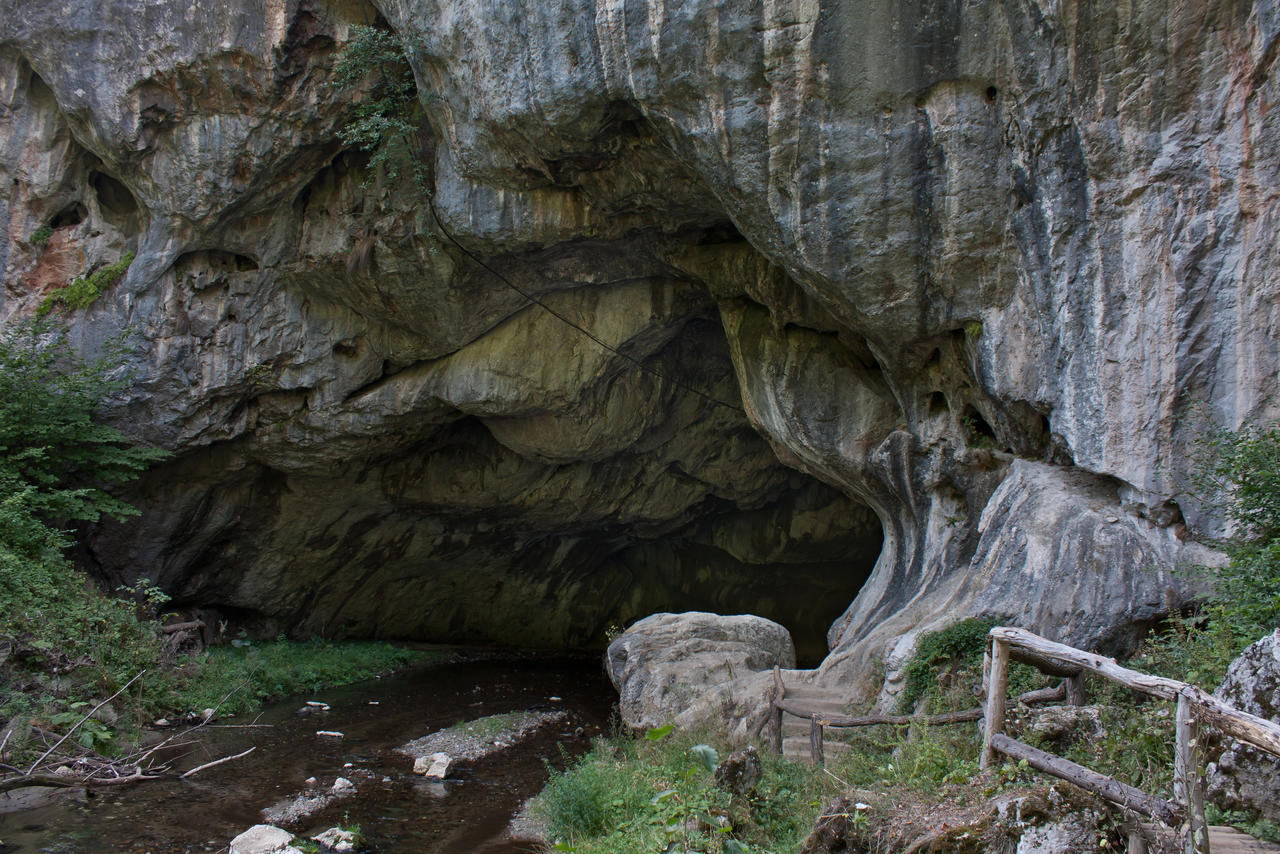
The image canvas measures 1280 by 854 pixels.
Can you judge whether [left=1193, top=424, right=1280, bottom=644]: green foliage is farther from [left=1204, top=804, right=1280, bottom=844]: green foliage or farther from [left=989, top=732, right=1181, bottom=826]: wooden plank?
[left=989, top=732, right=1181, bottom=826]: wooden plank

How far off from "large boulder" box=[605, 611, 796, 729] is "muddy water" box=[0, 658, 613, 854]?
1.41 m

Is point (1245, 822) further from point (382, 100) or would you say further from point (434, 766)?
point (382, 100)

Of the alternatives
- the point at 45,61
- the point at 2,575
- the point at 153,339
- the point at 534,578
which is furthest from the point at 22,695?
the point at 534,578

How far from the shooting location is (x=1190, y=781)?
3771 mm

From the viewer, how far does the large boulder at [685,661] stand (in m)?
11.6

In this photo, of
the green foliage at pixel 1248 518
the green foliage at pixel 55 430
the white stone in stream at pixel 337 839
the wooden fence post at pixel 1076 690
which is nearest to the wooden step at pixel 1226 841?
the wooden fence post at pixel 1076 690

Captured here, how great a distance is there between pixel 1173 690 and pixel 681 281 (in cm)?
1279

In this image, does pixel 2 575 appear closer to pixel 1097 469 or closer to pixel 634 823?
pixel 634 823

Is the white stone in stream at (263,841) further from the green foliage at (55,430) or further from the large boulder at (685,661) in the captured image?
the green foliage at (55,430)

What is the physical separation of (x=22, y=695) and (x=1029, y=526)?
39.9 feet

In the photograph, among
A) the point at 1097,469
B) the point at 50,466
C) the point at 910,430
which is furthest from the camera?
the point at 50,466

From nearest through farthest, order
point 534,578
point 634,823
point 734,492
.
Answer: point 634,823
point 734,492
point 534,578

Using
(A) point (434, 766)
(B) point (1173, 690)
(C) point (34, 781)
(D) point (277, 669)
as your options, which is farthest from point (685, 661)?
(B) point (1173, 690)

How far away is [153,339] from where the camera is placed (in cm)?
1466
